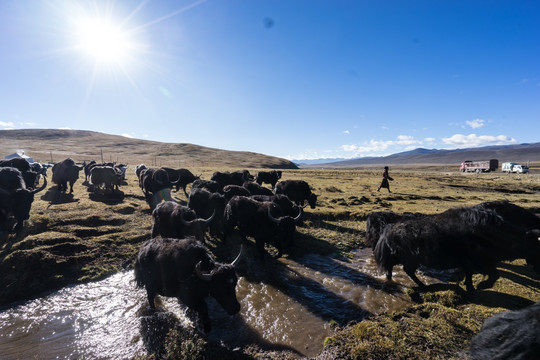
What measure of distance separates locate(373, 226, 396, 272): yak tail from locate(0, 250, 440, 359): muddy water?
1.25ft

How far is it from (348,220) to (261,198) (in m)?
4.56

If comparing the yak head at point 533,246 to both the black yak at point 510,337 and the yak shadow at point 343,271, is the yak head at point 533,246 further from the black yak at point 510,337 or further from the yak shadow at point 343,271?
the black yak at point 510,337

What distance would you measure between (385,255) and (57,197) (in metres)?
15.7

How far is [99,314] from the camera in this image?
494 cm

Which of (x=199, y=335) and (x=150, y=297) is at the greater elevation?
(x=150, y=297)

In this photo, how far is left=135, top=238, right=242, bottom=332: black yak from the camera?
181 inches

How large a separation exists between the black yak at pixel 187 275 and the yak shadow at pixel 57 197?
982cm

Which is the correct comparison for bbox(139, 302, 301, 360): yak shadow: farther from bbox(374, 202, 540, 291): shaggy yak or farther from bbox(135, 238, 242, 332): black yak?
bbox(374, 202, 540, 291): shaggy yak

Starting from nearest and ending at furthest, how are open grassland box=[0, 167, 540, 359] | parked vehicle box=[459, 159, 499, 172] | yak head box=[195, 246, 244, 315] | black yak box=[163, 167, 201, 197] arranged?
1. open grassland box=[0, 167, 540, 359]
2. yak head box=[195, 246, 244, 315]
3. black yak box=[163, 167, 201, 197]
4. parked vehicle box=[459, 159, 499, 172]

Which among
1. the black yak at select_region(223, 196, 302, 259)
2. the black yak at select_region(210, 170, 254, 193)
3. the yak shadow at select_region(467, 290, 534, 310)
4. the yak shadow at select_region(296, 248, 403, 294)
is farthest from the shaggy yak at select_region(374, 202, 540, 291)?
the black yak at select_region(210, 170, 254, 193)

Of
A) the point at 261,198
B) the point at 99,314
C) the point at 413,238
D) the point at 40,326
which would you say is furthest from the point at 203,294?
the point at 261,198

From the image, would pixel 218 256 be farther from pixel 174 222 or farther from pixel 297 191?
pixel 297 191

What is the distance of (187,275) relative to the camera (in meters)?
4.84

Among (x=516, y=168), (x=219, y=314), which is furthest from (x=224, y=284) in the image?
(x=516, y=168)
